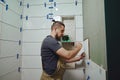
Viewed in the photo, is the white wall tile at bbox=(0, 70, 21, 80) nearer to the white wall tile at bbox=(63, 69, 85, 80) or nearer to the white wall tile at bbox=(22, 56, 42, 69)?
the white wall tile at bbox=(22, 56, 42, 69)

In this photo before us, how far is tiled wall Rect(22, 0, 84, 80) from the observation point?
232 cm

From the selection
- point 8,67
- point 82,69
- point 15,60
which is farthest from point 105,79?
point 15,60

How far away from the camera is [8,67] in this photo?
1.98 m

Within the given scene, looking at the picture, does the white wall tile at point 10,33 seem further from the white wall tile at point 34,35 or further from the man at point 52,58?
the man at point 52,58

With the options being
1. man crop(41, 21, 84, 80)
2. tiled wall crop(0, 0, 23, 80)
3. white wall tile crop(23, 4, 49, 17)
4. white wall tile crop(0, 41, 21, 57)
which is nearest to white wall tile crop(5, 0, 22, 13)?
tiled wall crop(0, 0, 23, 80)

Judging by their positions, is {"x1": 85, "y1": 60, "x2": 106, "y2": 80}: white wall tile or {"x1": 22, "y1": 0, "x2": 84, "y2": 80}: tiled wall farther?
{"x1": 22, "y1": 0, "x2": 84, "y2": 80}: tiled wall

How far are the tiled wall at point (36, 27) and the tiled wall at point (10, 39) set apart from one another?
0.11 meters

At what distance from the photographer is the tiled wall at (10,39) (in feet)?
6.05

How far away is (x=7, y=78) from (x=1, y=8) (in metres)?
1.04

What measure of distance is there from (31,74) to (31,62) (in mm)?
215

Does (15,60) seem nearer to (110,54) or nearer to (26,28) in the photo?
(26,28)

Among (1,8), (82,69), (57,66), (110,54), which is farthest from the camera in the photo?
(82,69)

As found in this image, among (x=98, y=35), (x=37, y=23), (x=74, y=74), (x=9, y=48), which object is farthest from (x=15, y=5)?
(x=98, y=35)

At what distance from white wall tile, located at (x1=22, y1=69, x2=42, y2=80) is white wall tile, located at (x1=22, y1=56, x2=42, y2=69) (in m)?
0.07
